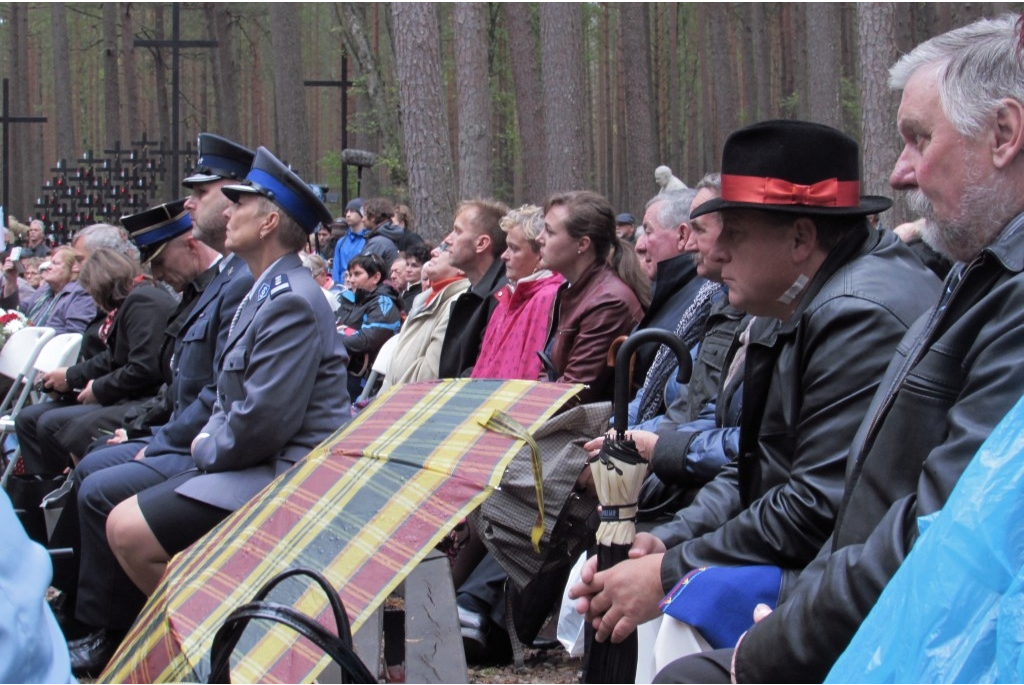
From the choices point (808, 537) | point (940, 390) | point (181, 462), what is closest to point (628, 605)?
point (808, 537)

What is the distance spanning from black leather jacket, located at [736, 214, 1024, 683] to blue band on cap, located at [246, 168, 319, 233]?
10.0 feet

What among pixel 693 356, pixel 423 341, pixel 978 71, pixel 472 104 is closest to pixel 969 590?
pixel 978 71

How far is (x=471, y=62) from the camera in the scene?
516 inches

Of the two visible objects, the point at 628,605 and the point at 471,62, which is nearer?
the point at 628,605

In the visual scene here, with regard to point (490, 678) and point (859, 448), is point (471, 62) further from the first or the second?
point (859, 448)

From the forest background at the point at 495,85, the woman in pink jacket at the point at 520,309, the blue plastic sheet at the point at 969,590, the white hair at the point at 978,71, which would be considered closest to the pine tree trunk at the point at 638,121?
the forest background at the point at 495,85

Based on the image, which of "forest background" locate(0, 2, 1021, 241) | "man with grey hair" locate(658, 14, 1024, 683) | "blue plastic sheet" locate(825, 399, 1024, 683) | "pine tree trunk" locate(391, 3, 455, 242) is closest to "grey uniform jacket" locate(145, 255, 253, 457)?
"man with grey hair" locate(658, 14, 1024, 683)

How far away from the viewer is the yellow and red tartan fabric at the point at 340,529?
8.89 ft

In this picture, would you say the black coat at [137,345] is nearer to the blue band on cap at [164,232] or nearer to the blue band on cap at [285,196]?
the blue band on cap at [164,232]

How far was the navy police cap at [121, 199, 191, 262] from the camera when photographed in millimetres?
6008

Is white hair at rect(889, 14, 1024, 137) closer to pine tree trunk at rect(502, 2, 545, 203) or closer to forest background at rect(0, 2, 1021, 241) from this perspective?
forest background at rect(0, 2, 1021, 241)

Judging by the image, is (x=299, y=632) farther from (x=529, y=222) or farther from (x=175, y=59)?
(x=175, y=59)

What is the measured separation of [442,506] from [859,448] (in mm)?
1045

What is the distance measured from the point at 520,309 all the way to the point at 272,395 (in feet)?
7.15
